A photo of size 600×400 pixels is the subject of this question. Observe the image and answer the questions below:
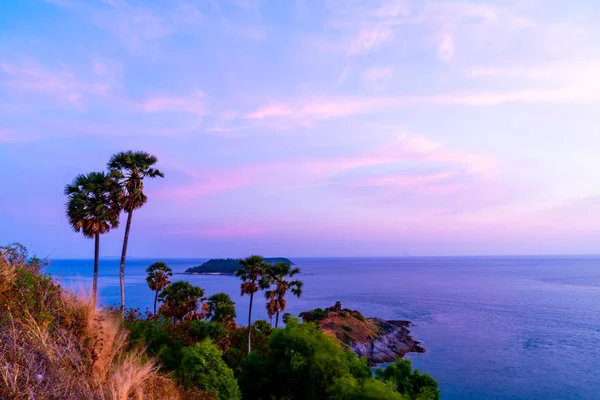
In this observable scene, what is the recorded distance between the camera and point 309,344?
17.9 m

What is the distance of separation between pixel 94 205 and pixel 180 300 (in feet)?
50.2

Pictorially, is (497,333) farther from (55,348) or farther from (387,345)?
(55,348)

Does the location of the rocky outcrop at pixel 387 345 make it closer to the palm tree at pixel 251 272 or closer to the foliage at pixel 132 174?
the palm tree at pixel 251 272

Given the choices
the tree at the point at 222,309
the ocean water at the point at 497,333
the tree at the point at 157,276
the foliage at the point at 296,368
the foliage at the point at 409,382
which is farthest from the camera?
the ocean water at the point at 497,333

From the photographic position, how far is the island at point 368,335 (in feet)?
194

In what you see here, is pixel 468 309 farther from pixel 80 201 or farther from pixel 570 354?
pixel 80 201

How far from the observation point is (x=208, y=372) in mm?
15852

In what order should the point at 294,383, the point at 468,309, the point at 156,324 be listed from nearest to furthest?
the point at 294,383 < the point at 156,324 < the point at 468,309

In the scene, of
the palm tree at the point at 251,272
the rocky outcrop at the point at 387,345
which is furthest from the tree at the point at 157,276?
the rocky outcrop at the point at 387,345

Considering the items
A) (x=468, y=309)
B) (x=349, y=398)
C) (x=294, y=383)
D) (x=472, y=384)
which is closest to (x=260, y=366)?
(x=294, y=383)

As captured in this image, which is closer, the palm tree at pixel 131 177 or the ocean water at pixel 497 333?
the palm tree at pixel 131 177

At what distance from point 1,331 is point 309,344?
13265mm

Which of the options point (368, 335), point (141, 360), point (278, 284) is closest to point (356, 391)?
point (141, 360)

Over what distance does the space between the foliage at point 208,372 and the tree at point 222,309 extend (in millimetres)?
19561
